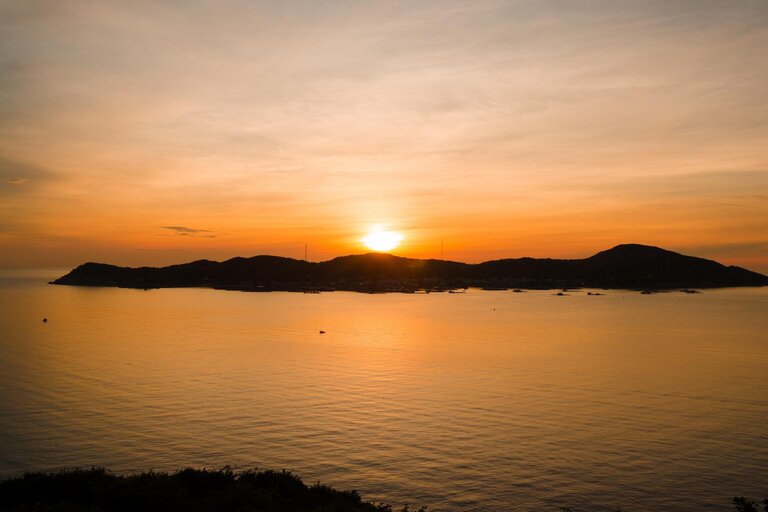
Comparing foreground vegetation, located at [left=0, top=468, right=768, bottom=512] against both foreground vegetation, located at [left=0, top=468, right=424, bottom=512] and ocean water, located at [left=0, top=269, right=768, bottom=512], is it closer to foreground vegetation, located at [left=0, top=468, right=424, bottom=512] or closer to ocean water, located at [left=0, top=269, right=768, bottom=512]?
foreground vegetation, located at [left=0, top=468, right=424, bottom=512]

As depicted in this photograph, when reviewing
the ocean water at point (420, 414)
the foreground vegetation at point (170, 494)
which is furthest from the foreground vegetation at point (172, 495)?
the ocean water at point (420, 414)

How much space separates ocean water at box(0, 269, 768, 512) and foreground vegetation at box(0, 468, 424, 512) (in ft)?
18.9

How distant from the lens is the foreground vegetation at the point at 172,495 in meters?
27.5

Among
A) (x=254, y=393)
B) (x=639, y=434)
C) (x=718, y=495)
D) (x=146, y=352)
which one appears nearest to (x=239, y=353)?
(x=146, y=352)

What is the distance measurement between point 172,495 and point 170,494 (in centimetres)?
13

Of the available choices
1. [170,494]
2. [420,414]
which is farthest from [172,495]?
[420,414]

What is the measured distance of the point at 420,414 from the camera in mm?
54250

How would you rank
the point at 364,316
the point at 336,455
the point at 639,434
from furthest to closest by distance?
1. the point at 364,316
2. the point at 639,434
3. the point at 336,455

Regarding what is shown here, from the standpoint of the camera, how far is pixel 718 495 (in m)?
34.3

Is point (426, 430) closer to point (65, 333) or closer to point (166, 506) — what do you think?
point (166, 506)

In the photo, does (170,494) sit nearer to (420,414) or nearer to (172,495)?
(172,495)

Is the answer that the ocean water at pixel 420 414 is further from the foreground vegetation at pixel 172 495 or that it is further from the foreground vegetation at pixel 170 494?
the foreground vegetation at pixel 170 494

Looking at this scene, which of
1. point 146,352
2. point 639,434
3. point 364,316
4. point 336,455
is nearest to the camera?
point 336,455

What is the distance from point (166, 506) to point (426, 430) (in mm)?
25571
